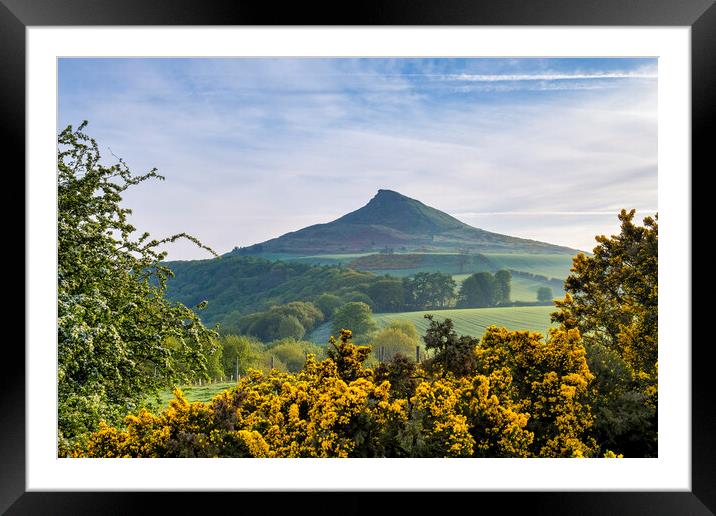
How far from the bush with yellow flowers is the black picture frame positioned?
536 millimetres

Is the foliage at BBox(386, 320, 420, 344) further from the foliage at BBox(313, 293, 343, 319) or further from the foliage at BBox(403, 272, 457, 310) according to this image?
the foliage at BBox(313, 293, 343, 319)

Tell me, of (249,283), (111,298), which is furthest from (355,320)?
(111,298)

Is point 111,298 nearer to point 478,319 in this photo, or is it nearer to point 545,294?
point 478,319

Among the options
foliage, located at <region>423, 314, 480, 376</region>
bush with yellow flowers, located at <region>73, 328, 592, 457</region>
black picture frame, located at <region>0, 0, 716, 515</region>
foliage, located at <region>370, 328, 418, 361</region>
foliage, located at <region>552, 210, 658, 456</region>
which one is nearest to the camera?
black picture frame, located at <region>0, 0, 716, 515</region>

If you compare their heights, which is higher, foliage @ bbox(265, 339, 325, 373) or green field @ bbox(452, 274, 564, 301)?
green field @ bbox(452, 274, 564, 301)

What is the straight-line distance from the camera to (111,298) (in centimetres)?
286

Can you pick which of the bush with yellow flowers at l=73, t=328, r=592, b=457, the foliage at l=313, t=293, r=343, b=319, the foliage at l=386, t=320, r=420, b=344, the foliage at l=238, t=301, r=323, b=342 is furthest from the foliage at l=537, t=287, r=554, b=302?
the foliage at l=238, t=301, r=323, b=342

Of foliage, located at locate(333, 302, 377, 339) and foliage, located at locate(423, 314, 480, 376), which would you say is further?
foliage, located at locate(333, 302, 377, 339)

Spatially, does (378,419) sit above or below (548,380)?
below

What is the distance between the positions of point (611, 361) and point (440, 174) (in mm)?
1384

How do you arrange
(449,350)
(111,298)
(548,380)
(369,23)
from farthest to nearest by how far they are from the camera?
(111,298), (449,350), (548,380), (369,23)

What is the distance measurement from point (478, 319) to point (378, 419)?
3.09 ft

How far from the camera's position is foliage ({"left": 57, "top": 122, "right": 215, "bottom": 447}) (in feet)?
8.61

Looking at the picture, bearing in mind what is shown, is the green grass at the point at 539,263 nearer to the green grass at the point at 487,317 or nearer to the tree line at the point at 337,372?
the tree line at the point at 337,372
